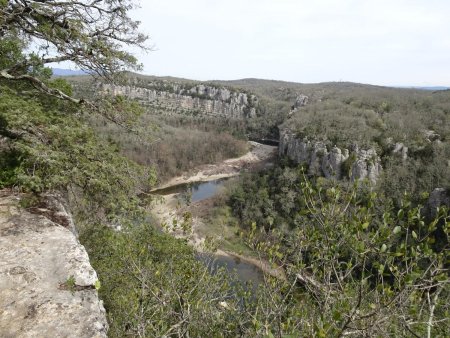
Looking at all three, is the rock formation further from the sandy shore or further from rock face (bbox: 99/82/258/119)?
rock face (bbox: 99/82/258/119)

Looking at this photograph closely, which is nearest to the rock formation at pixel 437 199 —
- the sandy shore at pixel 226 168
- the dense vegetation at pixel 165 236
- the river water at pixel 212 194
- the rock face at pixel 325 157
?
the rock face at pixel 325 157

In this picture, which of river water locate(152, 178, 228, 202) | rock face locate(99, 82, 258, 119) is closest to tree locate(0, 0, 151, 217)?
river water locate(152, 178, 228, 202)

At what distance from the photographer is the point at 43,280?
17.8 feet

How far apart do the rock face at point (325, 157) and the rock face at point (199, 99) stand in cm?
7109

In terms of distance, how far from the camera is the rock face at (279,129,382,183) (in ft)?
162

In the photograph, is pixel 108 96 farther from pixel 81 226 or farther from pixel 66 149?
pixel 81 226

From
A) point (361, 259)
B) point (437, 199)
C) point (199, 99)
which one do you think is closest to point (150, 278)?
point (361, 259)

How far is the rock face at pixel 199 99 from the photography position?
14425cm

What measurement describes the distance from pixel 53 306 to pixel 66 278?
1.89ft

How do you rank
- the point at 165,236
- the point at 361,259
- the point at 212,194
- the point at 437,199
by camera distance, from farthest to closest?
the point at 212,194
the point at 437,199
the point at 165,236
the point at 361,259

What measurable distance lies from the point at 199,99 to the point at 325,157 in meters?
112

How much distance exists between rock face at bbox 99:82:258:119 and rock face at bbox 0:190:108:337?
132 metres

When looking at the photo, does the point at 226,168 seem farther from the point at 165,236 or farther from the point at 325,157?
the point at 165,236

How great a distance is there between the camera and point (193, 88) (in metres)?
163
